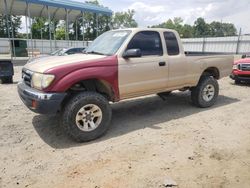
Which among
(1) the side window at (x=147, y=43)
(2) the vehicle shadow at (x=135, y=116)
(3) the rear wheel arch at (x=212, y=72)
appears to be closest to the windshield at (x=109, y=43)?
(1) the side window at (x=147, y=43)

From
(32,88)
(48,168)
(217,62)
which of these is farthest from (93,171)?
(217,62)

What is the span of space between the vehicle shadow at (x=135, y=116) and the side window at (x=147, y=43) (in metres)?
1.48

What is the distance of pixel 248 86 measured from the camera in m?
9.94

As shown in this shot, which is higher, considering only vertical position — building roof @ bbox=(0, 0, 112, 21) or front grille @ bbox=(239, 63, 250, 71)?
building roof @ bbox=(0, 0, 112, 21)

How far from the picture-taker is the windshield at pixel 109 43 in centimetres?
514

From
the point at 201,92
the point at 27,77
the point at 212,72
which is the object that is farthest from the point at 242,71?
the point at 27,77

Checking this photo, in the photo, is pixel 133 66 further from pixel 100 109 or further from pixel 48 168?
pixel 48 168

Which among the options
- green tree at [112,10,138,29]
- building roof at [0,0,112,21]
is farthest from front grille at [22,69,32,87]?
green tree at [112,10,138,29]

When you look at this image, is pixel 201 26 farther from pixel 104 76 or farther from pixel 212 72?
pixel 104 76

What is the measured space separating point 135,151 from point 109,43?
241cm

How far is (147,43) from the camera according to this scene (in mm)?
5484

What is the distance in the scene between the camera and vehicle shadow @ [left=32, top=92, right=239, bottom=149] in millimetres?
4768

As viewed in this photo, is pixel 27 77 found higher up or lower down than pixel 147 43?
lower down

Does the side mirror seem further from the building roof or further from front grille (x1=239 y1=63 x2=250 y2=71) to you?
the building roof
